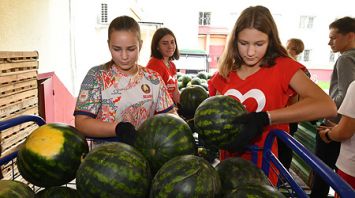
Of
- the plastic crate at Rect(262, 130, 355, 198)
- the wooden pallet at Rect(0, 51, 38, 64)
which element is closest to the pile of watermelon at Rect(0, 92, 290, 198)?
the plastic crate at Rect(262, 130, 355, 198)

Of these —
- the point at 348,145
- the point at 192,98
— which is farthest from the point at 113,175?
the point at 348,145

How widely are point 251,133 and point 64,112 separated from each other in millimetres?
5321

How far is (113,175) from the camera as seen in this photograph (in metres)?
0.98

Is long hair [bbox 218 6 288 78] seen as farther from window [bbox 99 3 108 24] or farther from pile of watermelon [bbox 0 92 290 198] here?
window [bbox 99 3 108 24]

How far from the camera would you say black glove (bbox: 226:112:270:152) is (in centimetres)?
124

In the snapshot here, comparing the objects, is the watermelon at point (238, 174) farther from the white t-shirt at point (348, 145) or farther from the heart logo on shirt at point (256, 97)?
the white t-shirt at point (348, 145)

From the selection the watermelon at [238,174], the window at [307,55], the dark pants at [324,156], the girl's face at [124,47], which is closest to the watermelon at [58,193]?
the watermelon at [238,174]

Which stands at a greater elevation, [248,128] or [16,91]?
[248,128]

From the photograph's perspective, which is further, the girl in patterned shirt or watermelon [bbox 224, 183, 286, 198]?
the girl in patterned shirt

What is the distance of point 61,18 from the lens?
5.99m

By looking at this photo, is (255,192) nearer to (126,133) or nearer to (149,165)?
(149,165)

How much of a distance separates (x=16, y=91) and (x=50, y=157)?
2590 mm

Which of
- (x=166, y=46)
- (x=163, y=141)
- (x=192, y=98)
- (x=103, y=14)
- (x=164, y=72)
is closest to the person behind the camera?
(x=163, y=141)

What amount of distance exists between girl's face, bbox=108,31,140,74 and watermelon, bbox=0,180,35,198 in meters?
0.89
